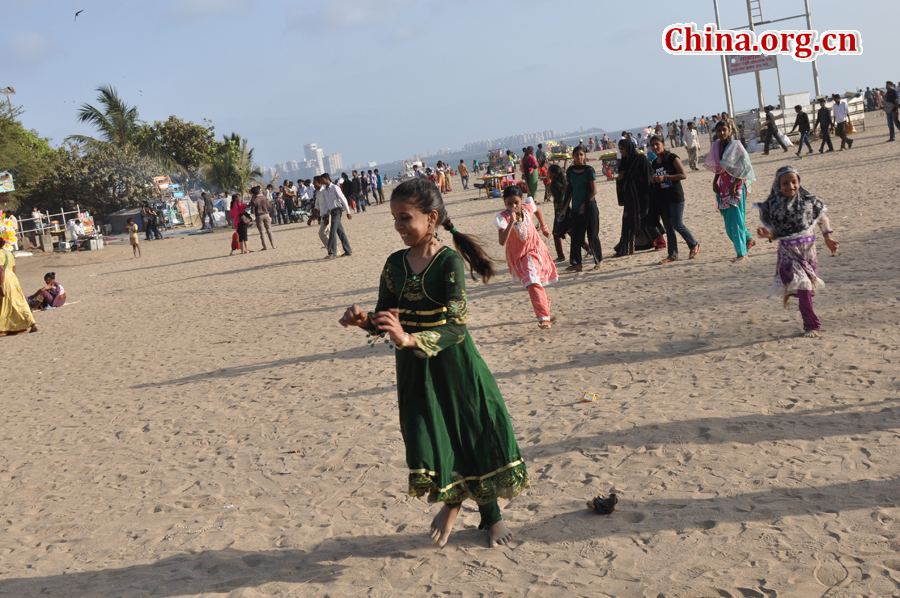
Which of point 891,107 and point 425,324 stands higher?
point 891,107

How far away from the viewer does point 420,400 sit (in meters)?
3.51

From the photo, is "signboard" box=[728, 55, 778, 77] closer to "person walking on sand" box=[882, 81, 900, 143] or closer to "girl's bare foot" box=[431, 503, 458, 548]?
"person walking on sand" box=[882, 81, 900, 143]

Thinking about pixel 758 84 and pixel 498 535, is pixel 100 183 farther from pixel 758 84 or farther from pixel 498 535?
pixel 498 535

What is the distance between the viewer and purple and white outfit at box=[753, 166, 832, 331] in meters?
6.43

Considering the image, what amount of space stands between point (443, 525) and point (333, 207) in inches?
533

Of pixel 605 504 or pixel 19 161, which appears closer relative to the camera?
pixel 605 504

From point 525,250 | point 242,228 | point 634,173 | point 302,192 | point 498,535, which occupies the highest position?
point 302,192

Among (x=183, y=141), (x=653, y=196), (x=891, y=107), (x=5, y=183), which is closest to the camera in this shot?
(x=653, y=196)

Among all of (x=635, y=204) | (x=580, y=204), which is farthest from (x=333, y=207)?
(x=635, y=204)

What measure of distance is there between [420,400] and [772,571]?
1.65 metres

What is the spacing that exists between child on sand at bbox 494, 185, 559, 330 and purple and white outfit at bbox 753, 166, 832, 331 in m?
2.44

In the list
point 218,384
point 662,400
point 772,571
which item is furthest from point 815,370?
point 218,384

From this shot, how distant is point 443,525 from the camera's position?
376 cm

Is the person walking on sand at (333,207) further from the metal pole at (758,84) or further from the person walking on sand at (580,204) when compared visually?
the metal pole at (758,84)
